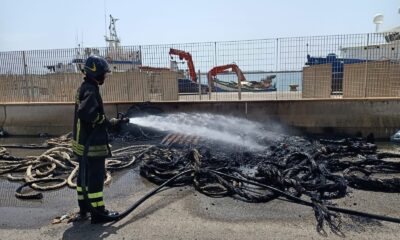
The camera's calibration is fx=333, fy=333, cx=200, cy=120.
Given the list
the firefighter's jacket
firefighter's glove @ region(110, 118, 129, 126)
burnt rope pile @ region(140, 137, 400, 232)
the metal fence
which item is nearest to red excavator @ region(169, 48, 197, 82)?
the metal fence

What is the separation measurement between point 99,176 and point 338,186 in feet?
12.4

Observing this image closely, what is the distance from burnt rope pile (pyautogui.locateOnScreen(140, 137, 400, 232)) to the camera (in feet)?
17.9

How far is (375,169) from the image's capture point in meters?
6.80

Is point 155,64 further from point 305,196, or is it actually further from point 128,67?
point 305,196

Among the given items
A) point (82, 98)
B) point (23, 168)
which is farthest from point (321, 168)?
point (23, 168)

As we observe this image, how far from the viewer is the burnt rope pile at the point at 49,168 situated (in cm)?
639

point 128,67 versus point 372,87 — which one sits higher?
point 128,67

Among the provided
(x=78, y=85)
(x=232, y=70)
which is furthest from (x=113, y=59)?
(x=232, y=70)

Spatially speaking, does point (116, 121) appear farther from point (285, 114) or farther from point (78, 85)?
Result: point (78, 85)

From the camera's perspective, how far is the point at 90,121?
452cm

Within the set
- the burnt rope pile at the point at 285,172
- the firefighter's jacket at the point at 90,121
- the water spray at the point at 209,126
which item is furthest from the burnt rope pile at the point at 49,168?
the water spray at the point at 209,126

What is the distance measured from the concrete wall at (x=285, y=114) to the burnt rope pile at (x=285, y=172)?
233cm

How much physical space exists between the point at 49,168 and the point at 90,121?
347 centimetres

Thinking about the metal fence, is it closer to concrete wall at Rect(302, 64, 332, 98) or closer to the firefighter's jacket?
concrete wall at Rect(302, 64, 332, 98)
